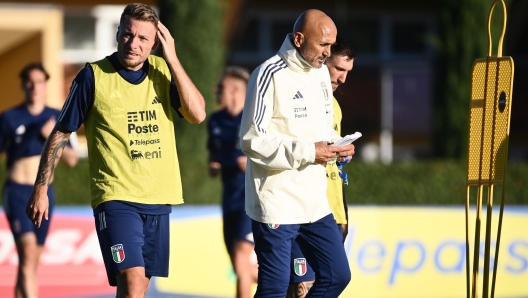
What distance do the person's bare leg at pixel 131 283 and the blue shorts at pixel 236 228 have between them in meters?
3.05

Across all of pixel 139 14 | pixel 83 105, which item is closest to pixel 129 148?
pixel 83 105

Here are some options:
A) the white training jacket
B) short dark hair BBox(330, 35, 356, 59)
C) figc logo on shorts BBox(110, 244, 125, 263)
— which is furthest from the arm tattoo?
short dark hair BBox(330, 35, 356, 59)

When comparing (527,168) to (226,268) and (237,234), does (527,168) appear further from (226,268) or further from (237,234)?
(237,234)

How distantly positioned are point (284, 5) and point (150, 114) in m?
17.7

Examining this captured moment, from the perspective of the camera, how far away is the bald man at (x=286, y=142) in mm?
4988

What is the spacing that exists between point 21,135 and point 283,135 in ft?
12.5

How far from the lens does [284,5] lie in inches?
891

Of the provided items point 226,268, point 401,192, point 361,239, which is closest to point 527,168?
point 401,192

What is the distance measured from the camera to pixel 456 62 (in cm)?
1558

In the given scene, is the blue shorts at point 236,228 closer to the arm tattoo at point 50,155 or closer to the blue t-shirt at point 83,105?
the blue t-shirt at point 83,105

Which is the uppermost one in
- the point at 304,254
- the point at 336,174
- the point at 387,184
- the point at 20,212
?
the point at 336,174

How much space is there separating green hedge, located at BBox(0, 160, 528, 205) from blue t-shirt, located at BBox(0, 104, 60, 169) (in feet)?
18.9

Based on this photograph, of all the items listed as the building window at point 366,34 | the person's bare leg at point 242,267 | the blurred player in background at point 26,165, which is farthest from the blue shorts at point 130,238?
the building window at point 366,34

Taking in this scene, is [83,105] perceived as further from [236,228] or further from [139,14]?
[236,228]
